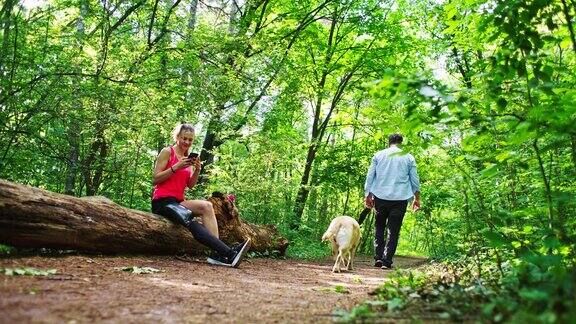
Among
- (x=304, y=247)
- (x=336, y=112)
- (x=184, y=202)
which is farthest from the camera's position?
(x=336, y=112)

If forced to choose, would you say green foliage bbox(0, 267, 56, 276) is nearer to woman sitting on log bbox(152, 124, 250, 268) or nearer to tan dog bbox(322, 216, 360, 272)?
woman sitting on log bbox(152, 124, 250, 268)

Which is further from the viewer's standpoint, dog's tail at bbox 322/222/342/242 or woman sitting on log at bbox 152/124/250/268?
dog's tail at bbox 322/222/342/242

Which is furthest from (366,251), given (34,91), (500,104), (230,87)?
(500,104)

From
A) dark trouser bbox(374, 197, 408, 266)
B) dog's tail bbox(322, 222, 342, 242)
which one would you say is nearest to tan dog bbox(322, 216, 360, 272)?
dog's tail bbox(322, 222, 342, 242)

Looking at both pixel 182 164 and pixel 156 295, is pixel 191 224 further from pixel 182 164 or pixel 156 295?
pixel 156 295

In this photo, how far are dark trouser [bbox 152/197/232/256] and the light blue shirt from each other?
324cm

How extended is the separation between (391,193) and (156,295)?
5446mm

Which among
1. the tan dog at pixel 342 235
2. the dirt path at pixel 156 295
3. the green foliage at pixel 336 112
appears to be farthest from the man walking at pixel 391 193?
the dirt path at pixel 156 295

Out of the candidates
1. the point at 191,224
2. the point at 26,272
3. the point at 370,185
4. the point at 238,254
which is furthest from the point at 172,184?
the point at 370,185

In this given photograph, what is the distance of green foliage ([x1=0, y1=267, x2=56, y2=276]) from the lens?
3.56 m

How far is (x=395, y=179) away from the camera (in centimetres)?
801

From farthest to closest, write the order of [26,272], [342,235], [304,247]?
[304,247]
[342,235]
[26,272]

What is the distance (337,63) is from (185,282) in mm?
12270

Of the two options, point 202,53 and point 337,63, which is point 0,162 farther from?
point 337,63
